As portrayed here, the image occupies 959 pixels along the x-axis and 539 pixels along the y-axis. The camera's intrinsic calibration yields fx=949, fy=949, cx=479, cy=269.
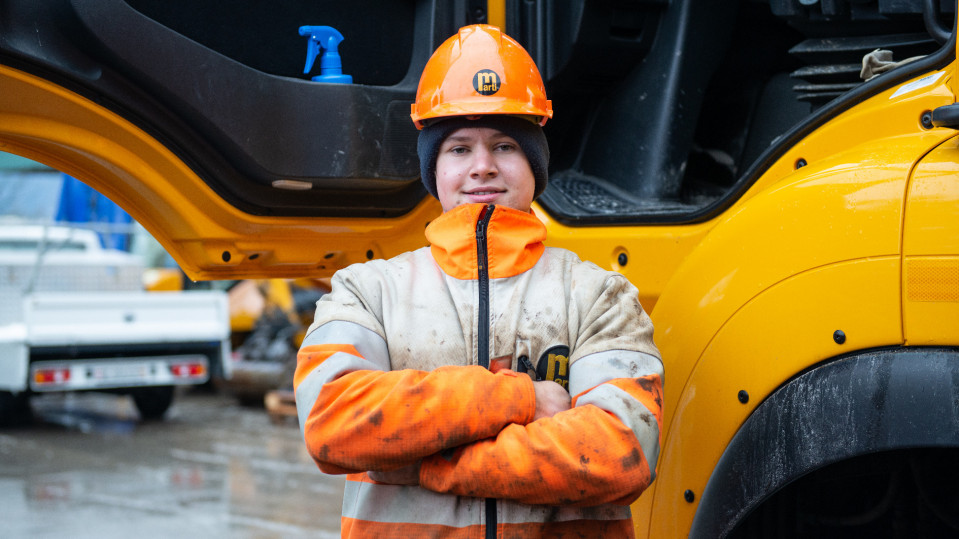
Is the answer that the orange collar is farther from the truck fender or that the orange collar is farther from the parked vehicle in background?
the parked vehicle in background

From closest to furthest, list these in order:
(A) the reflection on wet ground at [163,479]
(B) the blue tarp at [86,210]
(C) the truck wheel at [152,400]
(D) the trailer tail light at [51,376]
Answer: (A) the reflection on wet ground at [163,479] < (D) the trailer tail light at [51,376] < (C) the truck wheel at [152,400] < (B) the blue tarp at [86,210]

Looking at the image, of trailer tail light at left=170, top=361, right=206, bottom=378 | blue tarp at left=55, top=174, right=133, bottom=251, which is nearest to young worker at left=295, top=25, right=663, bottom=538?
trailer tail light at left=170, top=361, right=206, bottom=378

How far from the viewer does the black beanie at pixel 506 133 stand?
1833 mm

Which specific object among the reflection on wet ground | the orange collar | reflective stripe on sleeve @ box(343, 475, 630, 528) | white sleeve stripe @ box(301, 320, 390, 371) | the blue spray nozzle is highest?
the blue spray nozzle

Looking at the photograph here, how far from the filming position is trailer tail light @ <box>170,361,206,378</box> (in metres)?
8.20

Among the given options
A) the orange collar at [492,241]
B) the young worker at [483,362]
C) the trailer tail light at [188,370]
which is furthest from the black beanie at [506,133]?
the trailer tail light at [188,370]

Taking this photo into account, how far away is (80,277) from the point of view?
825 cm

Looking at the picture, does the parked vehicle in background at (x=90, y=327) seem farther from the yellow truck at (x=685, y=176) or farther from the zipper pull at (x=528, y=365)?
the zipper pull at (x=528, y=365)

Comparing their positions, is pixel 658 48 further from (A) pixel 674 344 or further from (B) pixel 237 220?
(B) pixel 237 220

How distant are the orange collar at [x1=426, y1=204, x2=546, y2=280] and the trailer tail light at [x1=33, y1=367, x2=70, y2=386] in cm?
678

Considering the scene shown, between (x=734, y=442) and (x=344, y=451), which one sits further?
(x=734, y=442)

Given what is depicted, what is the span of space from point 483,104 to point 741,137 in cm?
107

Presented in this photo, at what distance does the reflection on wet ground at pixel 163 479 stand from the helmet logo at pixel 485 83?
3.70m

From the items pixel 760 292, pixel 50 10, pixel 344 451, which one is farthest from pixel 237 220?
pixel 760 292
